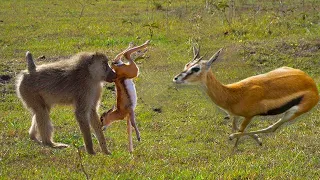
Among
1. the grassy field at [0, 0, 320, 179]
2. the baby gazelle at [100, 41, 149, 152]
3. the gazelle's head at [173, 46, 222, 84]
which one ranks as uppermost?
the gazelle's head at [173, 46, 222, 84]

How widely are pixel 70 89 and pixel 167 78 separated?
18.3 ft

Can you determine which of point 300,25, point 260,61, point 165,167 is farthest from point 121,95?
point 300,25

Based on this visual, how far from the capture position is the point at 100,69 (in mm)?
8141

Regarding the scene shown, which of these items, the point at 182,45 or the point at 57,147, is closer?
the point at 57,147

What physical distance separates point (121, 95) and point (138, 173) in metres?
1.94

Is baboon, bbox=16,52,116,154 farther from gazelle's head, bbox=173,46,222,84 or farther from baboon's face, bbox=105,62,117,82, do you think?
gazelle's head, bbox=173,46,222,84

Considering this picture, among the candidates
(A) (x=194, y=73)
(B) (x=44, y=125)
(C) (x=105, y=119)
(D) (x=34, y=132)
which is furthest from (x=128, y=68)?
(D) (x=34, y=132)

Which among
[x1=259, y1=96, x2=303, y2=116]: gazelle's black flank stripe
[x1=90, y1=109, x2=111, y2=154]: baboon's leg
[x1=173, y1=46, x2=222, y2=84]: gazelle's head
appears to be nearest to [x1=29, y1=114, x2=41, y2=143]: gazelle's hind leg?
[x1=90, y1=109, x2=111, y2=154]: baboon's leg

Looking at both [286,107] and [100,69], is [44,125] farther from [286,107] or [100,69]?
[286,107]

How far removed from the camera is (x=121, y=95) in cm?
823

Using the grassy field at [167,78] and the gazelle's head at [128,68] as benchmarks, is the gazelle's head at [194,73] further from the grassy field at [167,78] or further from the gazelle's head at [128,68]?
the gazelle's head at [128,68]

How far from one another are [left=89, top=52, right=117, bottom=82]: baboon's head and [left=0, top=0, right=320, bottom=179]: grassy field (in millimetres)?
988

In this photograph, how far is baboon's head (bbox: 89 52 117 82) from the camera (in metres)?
8.11

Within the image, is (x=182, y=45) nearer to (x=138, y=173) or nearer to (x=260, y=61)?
(x=260, y=61)
